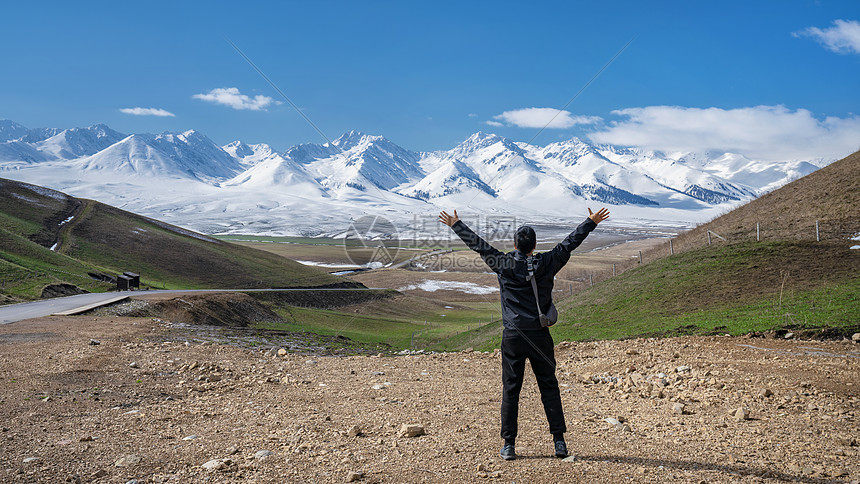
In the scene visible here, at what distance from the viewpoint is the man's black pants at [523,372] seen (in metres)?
7.36

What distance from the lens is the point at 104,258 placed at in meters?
63.7

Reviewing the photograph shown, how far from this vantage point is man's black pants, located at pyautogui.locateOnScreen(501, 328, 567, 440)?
736cm

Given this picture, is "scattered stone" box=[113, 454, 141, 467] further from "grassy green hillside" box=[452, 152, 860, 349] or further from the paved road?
the paved road

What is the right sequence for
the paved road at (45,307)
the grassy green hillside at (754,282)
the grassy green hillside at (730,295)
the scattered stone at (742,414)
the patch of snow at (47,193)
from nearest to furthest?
the scattered stone at (742,414), the grassy green hillside at (730,295), the grassy green hillside at (754,282), the paved road at (45,307), the patch of snow at (47,193)

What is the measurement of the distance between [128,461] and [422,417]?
457 cm

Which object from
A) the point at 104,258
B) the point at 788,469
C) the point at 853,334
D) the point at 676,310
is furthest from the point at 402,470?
the point at 104,258

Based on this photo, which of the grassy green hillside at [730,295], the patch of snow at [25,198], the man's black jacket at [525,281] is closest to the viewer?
the man's black jacket at [525,281]

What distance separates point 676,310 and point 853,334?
9416mm

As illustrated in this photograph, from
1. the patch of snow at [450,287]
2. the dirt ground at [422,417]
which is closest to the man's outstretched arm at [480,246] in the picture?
the dirt ground at [422,417]

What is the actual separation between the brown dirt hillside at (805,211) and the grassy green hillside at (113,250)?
47.9 meters

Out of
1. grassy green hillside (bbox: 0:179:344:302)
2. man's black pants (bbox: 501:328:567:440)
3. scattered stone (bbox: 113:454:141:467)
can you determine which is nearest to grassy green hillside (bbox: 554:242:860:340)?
man's black pants (bbox: 501:328:567:440)

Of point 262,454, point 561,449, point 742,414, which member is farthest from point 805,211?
point 262,454

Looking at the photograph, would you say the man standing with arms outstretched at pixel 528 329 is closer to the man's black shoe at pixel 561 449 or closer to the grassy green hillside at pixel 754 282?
the man's black shoe at pixel 561 449

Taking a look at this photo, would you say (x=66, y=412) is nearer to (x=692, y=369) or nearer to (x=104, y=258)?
Result: (x=692, y=369)
